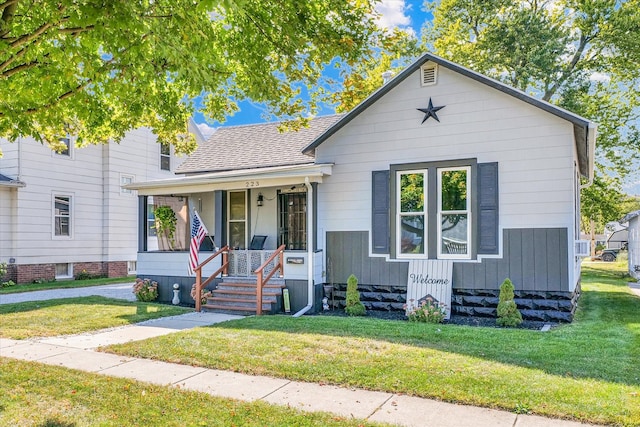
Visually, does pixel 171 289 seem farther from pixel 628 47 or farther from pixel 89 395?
pixel 628 47

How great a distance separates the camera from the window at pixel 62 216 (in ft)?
57.5

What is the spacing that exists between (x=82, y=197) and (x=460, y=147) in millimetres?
15036

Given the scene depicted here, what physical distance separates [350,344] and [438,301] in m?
3.47

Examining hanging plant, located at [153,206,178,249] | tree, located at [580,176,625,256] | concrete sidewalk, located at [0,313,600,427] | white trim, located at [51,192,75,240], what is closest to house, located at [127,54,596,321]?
hanging plant, located at [153,206,178,249]

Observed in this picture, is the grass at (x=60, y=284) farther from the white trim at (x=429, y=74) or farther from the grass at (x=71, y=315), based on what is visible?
the white trim at (x=429, y=74)

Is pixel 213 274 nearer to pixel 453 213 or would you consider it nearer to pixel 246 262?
pixel 246 262

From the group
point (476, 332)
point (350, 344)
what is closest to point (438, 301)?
point (476, 332)

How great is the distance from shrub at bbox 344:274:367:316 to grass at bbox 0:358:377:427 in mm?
5664

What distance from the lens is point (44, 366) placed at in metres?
6.13

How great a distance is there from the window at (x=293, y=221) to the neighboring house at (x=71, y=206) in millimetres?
9717

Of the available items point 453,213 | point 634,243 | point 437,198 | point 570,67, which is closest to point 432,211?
point 437,198

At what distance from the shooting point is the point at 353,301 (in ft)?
34.1

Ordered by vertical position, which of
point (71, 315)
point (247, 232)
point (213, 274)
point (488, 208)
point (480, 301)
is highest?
point (488, 208)

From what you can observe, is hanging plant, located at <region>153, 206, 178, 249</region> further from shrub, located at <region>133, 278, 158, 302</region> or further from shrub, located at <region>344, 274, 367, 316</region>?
shrub, located at <region>344, 274, 367, 316</region>
